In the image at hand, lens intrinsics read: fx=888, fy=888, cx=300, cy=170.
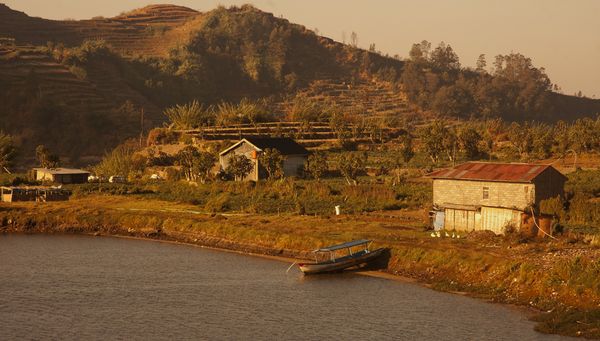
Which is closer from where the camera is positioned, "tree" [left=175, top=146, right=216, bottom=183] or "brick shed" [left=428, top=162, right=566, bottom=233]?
"brick shed" [left=428, top=162, right=566, bottom=233]

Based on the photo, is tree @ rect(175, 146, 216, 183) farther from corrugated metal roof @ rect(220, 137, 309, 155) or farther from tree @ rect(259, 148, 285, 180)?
tree @ rect(259, 148, 285, 180)

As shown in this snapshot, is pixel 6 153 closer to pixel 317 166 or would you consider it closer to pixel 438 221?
pixel 317 166

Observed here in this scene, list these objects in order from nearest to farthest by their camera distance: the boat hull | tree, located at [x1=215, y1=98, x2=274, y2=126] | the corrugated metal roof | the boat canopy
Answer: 1. the boat hull
2. the boat canopy
3. the corrugated metal roof
4. tree, located at [x1=215, y1=98, x2=274, y2=126]

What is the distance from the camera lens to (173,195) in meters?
79.8

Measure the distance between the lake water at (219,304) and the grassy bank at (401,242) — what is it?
5.84 ft

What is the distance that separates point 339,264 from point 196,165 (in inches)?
1459

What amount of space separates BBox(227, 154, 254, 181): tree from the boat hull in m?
34.5

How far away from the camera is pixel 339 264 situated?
51.7m

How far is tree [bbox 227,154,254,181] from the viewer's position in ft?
281

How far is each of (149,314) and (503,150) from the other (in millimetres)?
65719

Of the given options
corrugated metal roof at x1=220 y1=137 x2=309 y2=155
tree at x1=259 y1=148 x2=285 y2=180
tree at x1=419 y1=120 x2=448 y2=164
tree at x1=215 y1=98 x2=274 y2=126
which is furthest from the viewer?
tree at x1=215 y1=98 x2=274 y2=126

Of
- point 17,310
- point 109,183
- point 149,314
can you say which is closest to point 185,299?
point 149,314

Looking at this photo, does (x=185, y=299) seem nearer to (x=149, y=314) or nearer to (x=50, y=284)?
(x=149, y=314)

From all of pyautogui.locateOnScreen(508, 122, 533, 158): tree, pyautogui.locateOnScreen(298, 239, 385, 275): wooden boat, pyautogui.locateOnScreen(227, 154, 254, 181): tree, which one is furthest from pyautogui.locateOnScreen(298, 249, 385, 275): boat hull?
pyautogui.locateOnScreen(508, 122, 533, 158): tree
